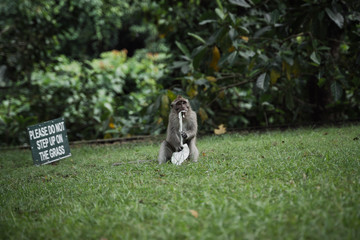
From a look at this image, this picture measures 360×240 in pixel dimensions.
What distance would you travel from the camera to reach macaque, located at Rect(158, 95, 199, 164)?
462cm

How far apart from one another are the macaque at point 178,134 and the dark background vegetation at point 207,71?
4.46ft

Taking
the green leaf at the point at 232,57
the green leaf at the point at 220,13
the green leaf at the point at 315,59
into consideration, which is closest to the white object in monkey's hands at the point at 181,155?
the green leaf at the point at 232,57

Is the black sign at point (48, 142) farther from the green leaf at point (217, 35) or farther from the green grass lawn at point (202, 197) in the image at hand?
the green leaf at point (217, 35)

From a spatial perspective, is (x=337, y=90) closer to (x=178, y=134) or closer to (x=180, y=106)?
(x=180, y=106)

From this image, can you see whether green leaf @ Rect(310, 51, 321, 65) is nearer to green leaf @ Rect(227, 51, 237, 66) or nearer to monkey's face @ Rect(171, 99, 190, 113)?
green leaf @ Rect(227, 51, 237, 66)

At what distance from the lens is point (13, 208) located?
10.5ft

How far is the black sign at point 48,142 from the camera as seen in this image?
5348mm

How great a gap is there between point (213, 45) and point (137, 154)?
233 centimetres

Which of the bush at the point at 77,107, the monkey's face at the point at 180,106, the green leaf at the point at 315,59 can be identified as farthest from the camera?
the bush at the point at 77,107

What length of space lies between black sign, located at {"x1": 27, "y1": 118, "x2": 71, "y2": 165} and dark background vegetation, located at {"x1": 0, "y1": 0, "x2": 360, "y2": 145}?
106cm

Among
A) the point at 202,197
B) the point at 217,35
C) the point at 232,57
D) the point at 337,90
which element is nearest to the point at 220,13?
the point at 217,35

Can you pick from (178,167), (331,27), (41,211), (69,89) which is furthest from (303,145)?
(69,89)

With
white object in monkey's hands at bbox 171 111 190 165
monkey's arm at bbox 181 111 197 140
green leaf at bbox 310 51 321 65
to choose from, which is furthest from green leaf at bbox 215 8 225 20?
white object in monkey's hands at bbox 171 111 190 165

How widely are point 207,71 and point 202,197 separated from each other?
4154mm
